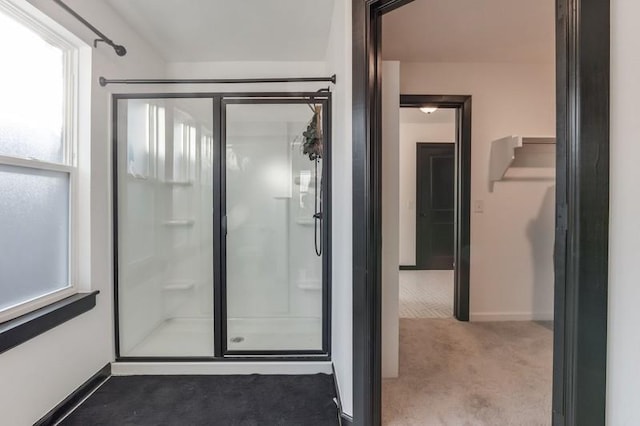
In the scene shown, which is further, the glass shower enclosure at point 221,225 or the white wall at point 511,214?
the white wall at point 511,214

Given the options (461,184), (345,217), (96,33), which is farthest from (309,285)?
(96,33)

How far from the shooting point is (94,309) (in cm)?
205

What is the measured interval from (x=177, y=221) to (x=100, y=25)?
154 centimetres

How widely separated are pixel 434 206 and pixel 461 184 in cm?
247

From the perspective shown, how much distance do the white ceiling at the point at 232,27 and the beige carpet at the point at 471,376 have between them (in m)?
2.56

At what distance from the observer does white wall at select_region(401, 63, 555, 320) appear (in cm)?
296

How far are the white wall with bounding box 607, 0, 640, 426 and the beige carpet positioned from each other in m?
0.99

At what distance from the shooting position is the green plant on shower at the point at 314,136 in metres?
2.40

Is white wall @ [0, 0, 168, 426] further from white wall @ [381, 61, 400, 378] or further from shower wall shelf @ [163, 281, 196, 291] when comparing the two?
white wall @ [381, 61, 400, 378]

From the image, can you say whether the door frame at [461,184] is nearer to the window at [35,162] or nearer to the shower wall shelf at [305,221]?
the shower wall shelf at [305,221]

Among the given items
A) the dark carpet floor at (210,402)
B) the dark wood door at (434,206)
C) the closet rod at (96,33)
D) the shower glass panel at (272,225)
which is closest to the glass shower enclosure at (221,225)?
the shower glass panel at (272,225)

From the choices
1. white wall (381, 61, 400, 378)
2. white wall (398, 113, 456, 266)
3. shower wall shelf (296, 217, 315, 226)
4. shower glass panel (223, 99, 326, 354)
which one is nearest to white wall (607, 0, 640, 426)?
white wall (381, 61, 400, 378)

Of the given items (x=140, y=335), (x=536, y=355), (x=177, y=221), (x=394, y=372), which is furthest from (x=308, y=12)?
(x=536, y=355)

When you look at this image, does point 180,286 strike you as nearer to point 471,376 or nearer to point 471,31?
point 471,376
